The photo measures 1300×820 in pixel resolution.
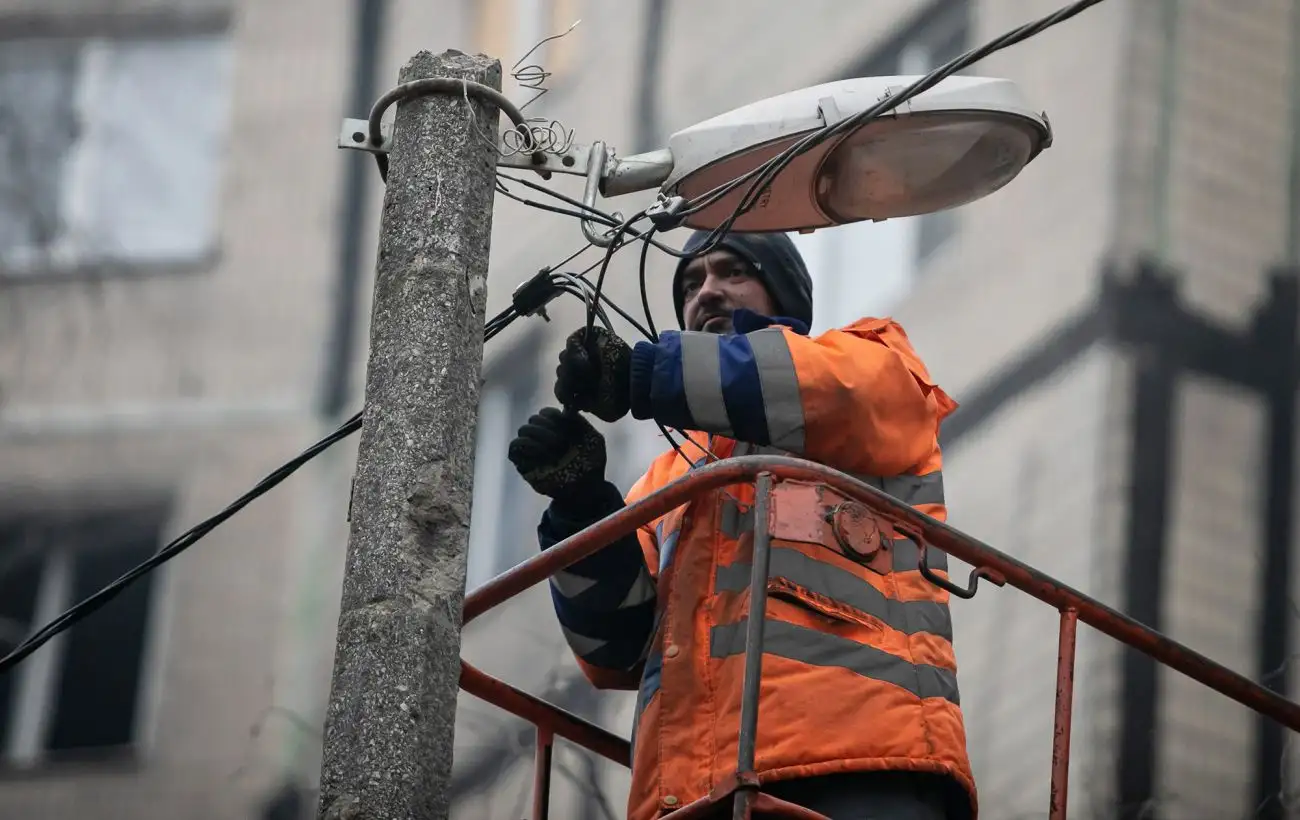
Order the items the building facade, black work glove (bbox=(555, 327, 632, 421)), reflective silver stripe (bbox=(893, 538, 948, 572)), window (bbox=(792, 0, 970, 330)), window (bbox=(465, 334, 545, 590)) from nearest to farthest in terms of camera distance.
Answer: black work glove (bbox=(555, 327, 632, 421))
reflective silver stripe (bbox=(893, 538, 948, 572))
the building facade
window (bbox=(792, 0, 970, 330))
window (bbox=(465, 334, 545, 590))

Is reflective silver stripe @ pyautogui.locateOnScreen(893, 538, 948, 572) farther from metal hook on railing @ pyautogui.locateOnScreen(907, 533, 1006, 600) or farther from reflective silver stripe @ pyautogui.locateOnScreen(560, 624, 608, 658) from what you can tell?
reflective silver stripe @ pyautogui.locateOnScreen(560, 624, 608, 658)

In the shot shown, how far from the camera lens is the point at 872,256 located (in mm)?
11836

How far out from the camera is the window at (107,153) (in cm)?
1644

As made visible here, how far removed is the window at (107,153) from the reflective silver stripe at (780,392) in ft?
38.9

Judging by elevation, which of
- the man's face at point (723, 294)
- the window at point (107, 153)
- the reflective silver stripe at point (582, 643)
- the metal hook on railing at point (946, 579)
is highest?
the window at point (107, 153)

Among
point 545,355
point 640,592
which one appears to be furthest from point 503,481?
point 640,592

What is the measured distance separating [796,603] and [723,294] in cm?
115

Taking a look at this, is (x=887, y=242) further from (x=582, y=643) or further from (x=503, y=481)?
(x=582, y=643)

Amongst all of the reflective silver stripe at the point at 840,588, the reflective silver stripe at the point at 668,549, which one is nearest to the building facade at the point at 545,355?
the reflective silver stripe at the point at 668,549

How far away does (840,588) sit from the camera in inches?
193

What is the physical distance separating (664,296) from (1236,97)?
308 cm

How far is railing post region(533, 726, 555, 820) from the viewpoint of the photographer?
5.32 m

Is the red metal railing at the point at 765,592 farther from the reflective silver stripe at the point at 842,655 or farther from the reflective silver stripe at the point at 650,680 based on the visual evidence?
the reflective silver stripe at the point at 650,680

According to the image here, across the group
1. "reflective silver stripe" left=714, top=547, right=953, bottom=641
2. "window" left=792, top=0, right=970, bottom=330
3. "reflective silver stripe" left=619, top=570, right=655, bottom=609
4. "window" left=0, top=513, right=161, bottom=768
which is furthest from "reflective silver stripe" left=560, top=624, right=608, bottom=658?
"window" left=0, top=513, right=161, bottom=768
